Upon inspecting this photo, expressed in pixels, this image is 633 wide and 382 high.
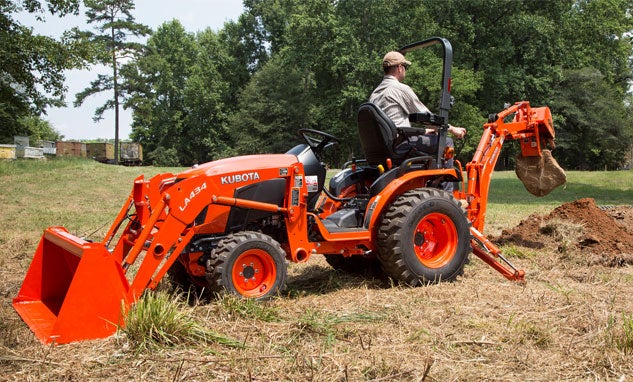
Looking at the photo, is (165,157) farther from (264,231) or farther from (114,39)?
(264,231)

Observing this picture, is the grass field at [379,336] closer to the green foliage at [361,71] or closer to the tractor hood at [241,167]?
the tractor hood at [241,167]

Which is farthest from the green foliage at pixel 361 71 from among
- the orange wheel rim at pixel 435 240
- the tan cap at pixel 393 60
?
the orange wheel rim at pixel 435 240

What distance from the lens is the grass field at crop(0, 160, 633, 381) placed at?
3.19 m

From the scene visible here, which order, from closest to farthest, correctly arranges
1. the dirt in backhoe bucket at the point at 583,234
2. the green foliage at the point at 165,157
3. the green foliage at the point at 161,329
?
the green foliage at the point at 161,329, the dirt in backhoe bucket at the point at 583,234, the green foliage at the point at 165,157

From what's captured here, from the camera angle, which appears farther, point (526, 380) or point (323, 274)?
point (323, 274)

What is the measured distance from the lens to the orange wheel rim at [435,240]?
212 inches

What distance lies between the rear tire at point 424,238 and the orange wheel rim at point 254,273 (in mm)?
1097

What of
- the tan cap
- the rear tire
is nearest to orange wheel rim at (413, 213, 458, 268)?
the rear tire

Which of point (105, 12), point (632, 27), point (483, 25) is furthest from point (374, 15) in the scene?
point (105, 12)

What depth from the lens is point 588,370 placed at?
10.6 ft

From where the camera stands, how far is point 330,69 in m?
43.4

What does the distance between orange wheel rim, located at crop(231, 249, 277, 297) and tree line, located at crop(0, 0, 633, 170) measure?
15618 mm

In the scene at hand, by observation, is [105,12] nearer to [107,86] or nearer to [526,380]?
[107,86]

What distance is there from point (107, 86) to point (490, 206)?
141 ft
